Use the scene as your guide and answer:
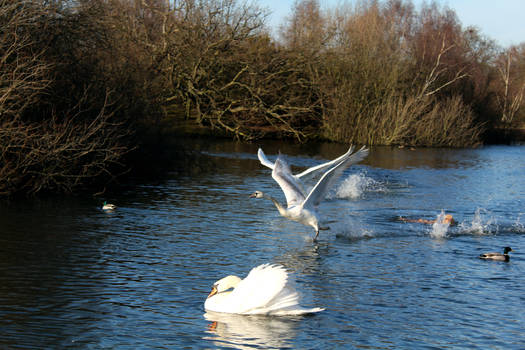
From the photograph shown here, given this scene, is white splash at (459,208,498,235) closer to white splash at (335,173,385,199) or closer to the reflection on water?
white splash at (335,173,385,199)

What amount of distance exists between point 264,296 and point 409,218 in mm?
9137

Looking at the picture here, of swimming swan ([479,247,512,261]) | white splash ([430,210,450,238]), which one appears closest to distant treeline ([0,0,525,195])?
white splash ([430,210,450,238])

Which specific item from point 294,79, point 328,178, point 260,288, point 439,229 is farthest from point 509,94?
point 260,288

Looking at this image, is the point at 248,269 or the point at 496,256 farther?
the point at 496,256

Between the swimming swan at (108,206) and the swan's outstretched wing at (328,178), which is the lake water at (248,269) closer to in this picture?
the swimming swan at (108,206)

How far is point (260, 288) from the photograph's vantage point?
27.6ft

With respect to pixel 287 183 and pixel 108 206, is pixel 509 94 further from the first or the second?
pixel 108 206

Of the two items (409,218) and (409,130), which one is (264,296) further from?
(409,130)

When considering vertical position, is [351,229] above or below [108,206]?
below

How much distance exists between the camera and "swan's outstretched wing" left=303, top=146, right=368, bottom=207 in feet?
42.1

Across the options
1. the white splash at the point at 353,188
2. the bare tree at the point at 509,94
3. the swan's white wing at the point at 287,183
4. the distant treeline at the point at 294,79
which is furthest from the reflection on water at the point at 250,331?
the bare tree at the point at 509,94

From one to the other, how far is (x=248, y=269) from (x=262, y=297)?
257 cm

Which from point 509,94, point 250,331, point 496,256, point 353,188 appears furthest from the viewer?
point 509,94

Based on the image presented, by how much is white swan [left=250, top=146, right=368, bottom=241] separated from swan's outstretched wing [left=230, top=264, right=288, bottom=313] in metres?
4.54
